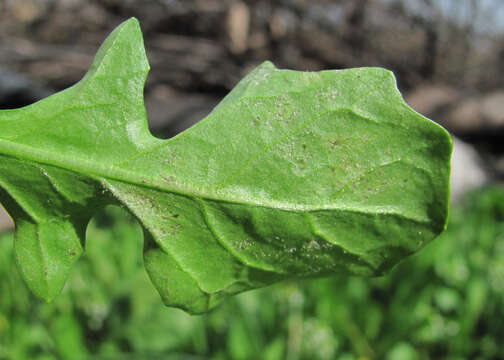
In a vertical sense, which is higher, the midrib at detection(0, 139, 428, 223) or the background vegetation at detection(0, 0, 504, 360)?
the midrib at detection(0, 139, 428, 223)

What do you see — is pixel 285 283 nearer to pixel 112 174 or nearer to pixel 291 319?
pixel 291 319

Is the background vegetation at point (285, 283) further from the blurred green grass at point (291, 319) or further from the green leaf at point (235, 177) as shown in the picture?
the green leaf at point (235, 177)

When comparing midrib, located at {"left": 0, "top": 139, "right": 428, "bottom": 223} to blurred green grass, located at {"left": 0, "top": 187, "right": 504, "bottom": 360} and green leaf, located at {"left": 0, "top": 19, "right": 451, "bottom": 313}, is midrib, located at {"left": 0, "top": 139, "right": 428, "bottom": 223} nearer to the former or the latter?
green leaf, located at {"left": 0, "top": 19, "right": 451, "bottom": 313}

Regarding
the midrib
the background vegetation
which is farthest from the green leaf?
the background vegetation

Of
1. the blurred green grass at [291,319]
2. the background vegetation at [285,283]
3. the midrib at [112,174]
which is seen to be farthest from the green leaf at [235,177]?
the blurred green grass at [291,319]

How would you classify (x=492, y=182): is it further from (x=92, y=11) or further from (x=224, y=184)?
(x=224, y=184)

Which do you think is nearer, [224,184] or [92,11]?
[224,184]

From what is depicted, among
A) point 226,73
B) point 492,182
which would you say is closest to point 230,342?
point 226,73
